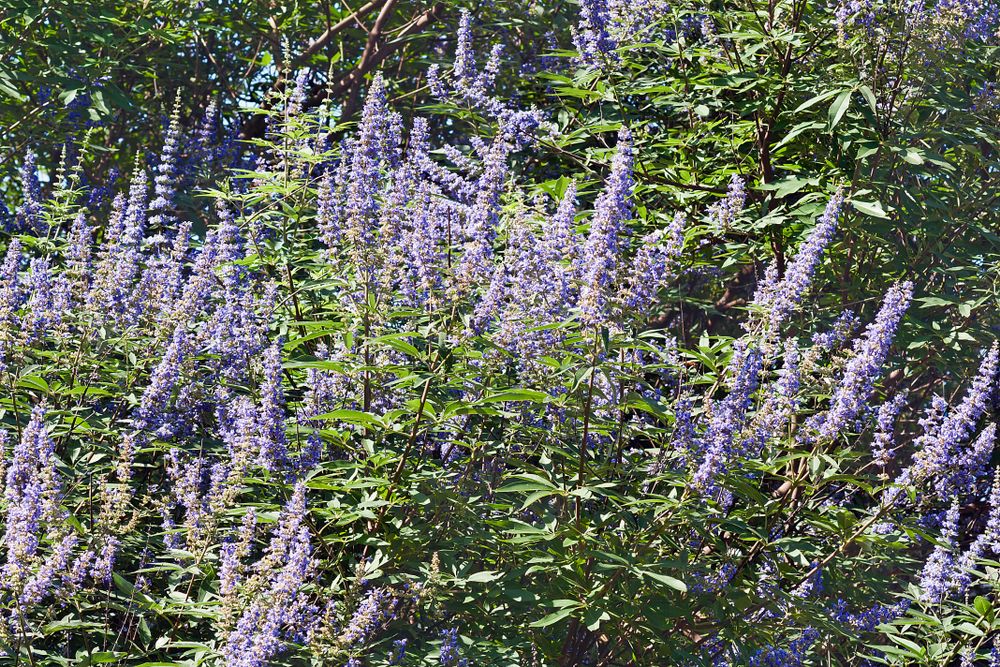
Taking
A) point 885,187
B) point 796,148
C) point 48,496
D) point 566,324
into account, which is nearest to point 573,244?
point 566,324

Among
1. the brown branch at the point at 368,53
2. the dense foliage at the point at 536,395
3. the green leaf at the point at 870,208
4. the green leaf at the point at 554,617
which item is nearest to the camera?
the green leaf at the point at 554,617

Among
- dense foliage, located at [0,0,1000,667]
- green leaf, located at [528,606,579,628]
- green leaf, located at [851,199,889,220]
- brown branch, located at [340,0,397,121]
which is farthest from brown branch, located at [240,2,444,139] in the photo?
green leaf, located at [528,606,579,628]

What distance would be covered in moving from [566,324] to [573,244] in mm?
662

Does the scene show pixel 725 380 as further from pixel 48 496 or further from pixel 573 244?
pixel 48 496

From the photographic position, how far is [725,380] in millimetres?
4250

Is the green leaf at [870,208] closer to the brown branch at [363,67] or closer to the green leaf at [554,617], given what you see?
the green leaf at [554,617]

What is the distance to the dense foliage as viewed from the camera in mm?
3938

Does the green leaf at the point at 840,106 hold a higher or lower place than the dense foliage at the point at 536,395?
higher

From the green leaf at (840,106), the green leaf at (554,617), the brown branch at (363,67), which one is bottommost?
the green leaf at (554,617)

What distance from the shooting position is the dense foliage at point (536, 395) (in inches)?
155

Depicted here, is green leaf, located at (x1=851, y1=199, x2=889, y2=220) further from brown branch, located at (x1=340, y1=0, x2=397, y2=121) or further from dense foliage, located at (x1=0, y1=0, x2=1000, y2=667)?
brown branch, located at (x1=340, y1=0, x2=397, y2=121)

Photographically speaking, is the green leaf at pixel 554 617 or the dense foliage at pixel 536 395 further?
the dense foliage at pixel 536 395

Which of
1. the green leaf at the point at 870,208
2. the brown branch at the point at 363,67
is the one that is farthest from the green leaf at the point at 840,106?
the brown branch at the point at 363,67

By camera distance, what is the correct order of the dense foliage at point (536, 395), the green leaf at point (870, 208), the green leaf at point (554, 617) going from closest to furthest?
the green leaf at point (554, 617), the dense foliage at point (536, 395), the green leaf at point (870, 208)
